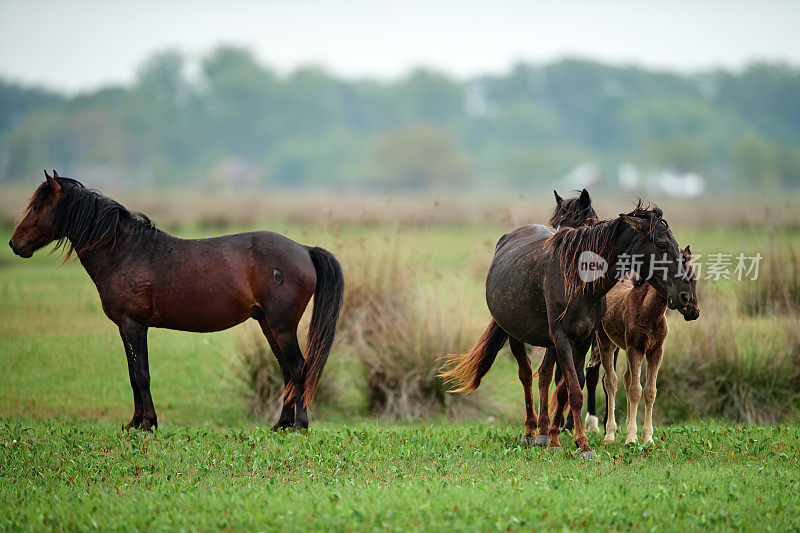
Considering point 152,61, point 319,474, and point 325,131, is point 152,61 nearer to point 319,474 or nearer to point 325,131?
point 325,131

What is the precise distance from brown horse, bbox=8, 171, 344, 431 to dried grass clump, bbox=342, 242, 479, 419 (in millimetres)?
2309

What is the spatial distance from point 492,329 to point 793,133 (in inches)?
4843

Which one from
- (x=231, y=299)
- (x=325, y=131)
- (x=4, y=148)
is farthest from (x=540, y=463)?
(x=325, y=131)

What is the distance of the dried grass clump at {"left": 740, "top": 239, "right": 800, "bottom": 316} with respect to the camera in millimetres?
11812

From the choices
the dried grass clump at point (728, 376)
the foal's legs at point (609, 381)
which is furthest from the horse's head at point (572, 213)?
the dried grass clump at point (728, 376)

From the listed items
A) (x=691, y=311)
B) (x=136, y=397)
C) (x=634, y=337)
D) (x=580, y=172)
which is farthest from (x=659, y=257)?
(x=580, y=172)

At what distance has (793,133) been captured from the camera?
4596 inches

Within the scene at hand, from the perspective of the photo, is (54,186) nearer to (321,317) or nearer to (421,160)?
(321,317)

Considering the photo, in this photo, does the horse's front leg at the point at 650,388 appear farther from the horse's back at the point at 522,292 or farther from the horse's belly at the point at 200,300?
the horse's belly at the point at 200,300

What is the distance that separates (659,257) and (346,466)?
134 inches

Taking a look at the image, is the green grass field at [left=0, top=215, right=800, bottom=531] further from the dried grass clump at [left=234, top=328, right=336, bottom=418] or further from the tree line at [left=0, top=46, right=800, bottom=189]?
the tree line at [left=0, top=46, right=800, bottom=189]

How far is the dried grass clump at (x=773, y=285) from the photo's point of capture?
11812mm

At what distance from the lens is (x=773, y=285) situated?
12008mm

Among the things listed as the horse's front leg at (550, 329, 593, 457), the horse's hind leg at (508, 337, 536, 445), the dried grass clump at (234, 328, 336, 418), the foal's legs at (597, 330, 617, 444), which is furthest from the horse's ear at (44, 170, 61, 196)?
the foal's legs at (597, 330, 617, 444)
